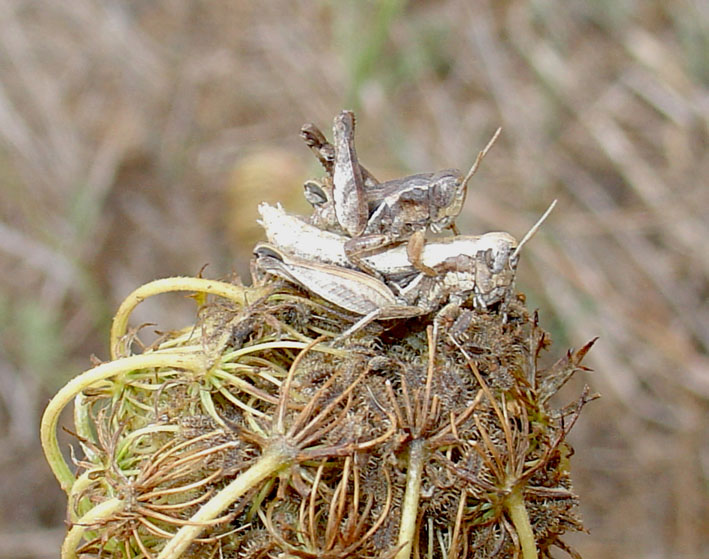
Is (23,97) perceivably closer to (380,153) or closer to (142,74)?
(142,74)

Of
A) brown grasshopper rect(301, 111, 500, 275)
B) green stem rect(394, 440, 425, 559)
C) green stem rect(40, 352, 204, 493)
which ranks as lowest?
green stem rect(394, 440, 425, 559)

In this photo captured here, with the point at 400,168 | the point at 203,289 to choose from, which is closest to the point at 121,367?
the point at 203,289

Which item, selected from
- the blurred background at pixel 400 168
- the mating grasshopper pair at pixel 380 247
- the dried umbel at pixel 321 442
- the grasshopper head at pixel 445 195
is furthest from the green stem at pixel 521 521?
the blurred background at pixel 400 168

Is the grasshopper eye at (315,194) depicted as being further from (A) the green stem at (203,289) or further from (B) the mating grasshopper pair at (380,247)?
(A) the green stem at (203,289)

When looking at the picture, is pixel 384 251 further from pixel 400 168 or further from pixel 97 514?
pixel 400 168

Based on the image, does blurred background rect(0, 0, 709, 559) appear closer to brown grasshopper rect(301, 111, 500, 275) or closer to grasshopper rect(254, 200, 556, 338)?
brown grasshopper rect(301, 111, 500, 275)

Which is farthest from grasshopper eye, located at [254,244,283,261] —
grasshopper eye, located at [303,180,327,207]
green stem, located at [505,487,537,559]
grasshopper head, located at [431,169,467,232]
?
green stem, located at [505,487,537,559]

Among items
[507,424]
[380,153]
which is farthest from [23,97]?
[507,424]
